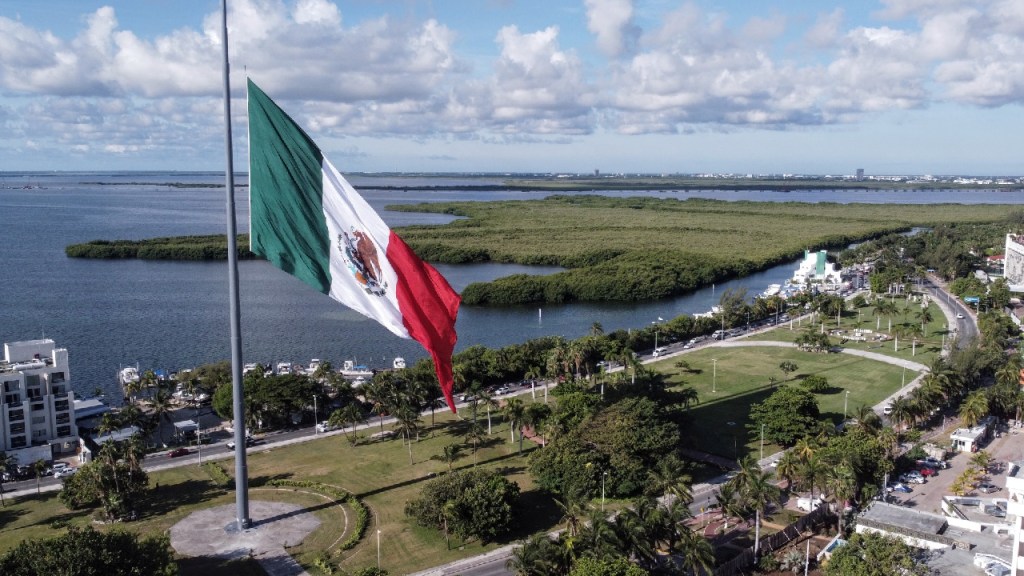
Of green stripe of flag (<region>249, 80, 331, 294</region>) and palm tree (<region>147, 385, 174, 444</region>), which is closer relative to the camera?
green stripe of flag (<region>249, 80, 331, 294</region>)

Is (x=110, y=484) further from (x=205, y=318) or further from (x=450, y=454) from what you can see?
(x=205, y=318)

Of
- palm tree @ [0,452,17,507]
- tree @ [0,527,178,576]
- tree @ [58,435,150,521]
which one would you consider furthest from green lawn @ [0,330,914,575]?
tree @ [0,527,178,576]

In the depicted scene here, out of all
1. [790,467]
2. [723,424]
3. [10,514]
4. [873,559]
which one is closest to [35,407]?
[10,514]

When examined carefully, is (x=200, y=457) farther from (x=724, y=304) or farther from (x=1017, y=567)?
(x=724, y=304)

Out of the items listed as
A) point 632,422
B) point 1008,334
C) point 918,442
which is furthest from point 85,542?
point 1008,334

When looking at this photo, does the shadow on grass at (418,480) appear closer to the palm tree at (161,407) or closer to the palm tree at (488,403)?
the palm tree at (488,403)

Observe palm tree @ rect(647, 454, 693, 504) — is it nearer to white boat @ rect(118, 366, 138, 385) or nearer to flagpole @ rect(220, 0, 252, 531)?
flagpole @ rect(220, 0, 252, 531)
